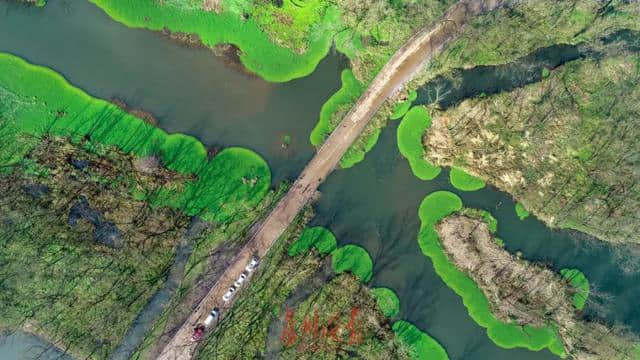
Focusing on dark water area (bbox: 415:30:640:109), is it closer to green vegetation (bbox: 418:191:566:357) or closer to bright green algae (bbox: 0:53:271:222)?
green vegetation (bbox: 418:191:566:357)

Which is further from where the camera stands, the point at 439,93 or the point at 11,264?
the point at 439,93

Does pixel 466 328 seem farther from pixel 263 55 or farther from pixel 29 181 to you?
pixel 29 181

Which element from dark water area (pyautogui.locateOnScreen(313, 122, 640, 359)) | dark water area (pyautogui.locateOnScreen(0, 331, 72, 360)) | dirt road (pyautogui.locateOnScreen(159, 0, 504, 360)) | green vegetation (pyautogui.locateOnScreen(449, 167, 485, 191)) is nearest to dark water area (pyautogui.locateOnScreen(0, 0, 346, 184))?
dirt road (pyautogui.locateOnScreen(159, 0, 504, 360))

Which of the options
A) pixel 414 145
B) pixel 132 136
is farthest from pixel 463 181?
pixel 132 136

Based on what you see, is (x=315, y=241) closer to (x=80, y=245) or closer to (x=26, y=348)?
(x=80, y=245)

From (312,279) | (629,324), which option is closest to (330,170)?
(312,279)

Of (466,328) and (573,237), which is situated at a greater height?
(573,237)

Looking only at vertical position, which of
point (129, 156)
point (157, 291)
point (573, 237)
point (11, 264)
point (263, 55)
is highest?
point (573, 237)

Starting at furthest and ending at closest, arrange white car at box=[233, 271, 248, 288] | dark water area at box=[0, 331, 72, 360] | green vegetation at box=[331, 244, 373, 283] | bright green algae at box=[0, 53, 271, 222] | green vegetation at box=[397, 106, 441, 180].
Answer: green vegetation at box=[397, 106, 441, 180] → green vegetation at box=[331, 244, 373, 283] → bright green algae at box=[0, 53, 271, 222] → white car at box=[233, 271, 248, 288] → dark water area at box=[0, 331, 72, 360]

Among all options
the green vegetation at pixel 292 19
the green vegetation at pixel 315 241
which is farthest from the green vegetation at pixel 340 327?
the green vegetation at pixel 292 19
